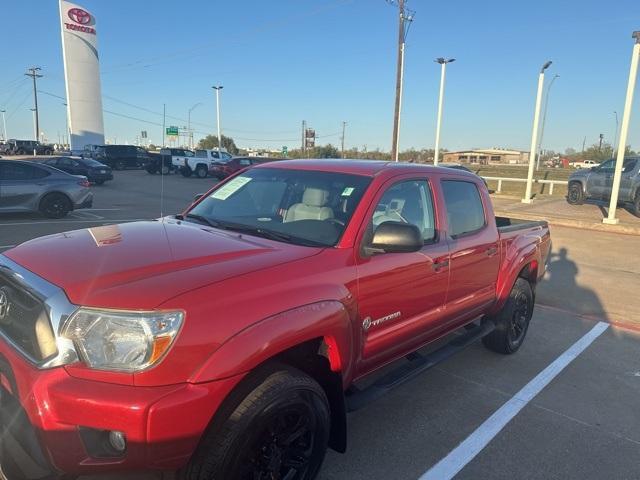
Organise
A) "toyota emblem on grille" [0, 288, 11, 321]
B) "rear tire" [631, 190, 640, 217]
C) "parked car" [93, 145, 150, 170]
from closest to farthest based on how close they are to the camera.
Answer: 1. "toyota emblem on grille" [0, 288, 11, 321]
2. "rear tire" [631, 190, 640, 217]
3. "parked car" [93, 145, 150, 170]

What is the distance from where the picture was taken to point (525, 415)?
3701 mm

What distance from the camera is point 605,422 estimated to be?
3.67 m

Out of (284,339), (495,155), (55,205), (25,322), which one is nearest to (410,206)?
(284,339)

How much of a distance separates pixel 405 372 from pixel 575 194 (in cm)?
1907

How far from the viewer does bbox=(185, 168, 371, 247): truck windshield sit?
3006 mm

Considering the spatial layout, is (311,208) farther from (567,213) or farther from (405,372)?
(567,213)

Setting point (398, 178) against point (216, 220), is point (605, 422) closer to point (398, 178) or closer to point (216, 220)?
point (398, 178)

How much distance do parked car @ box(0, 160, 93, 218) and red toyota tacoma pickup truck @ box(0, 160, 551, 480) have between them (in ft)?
32.5

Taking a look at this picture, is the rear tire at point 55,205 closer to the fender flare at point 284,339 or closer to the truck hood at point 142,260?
the truck hood at point 142,260

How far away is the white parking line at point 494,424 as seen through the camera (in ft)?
9.81

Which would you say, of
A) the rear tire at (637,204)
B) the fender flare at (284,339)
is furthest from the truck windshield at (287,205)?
the rear tire at (637,204)

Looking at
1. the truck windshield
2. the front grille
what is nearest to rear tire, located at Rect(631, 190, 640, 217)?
the truck windshield

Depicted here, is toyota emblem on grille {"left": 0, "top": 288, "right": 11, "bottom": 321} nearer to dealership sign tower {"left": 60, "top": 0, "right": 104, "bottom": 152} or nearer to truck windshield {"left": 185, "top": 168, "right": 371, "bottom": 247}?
truck windshield {"left": 185, "top": 168, "right": 371, "bottom": 247}

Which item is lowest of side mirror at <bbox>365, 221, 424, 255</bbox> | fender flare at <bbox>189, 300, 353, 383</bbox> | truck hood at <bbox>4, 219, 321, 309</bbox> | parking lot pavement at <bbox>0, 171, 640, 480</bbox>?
parking lot pavement at <bbox>0, 171, 640, 480</bbox>
